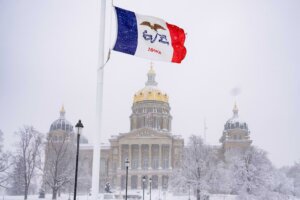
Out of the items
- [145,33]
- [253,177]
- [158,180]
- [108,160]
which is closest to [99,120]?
[145,33]

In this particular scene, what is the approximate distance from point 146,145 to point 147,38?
88570 millimetres

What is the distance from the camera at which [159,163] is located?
9931 centimetres

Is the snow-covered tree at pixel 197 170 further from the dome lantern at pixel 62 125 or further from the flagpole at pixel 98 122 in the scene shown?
the dome lantern at pixel 62 125

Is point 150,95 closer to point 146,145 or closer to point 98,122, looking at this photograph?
point 146,145

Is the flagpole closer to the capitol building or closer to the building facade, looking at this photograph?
the capitol building

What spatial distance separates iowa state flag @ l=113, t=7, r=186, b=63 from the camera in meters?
13.8

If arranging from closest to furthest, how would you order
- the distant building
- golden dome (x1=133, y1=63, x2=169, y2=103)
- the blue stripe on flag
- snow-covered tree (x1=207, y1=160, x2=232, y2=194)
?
the blue stripe on flag → snow-covered tree (x1=207, y1=160, x2=232, y2=194) → the distant building → golden dome (x1=133, y1=63, x2=169, y2=103)

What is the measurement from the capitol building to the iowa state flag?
77025mm

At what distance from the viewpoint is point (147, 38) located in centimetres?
1409

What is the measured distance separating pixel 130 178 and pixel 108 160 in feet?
31.6

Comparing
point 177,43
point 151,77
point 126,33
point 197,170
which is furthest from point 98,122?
point 151,77

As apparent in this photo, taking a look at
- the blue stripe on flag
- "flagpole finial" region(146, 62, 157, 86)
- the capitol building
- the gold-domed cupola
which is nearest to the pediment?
the capitol building

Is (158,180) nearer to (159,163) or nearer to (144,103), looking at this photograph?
(159,163)

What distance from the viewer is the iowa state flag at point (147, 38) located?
45.4 ft
